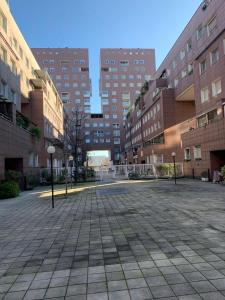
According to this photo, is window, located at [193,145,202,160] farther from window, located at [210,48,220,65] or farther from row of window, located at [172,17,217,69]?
row of window, located at [172,17,217,69]

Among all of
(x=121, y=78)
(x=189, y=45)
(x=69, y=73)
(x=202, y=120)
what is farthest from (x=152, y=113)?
(x=69, y=73)

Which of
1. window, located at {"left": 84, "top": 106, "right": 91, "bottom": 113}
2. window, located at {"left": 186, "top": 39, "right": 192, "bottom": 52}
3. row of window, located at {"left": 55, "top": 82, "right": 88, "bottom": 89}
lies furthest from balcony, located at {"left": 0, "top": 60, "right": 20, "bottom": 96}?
window, located at {"left": 84, "top": 106, "right": 91, "bottom": 113}

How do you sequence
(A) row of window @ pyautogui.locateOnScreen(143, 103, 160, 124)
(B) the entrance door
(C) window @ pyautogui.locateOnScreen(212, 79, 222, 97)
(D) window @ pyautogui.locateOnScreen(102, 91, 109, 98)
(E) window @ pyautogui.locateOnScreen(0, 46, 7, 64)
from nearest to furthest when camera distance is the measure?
(E) window @ pyautogui.locateOnScreen(0, 46, 7, 64)
(B) the entrance door
(C) window @ pyautogui.locateOnScreen(212, 79, 222, 97)
(A) row of window @ pyautogui.locateOnScreen(143, 103, 160, 124)
(D) window @ pyautogui.locateOnScreen(102, 91, 109, 98)

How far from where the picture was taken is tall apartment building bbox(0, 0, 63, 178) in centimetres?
2069

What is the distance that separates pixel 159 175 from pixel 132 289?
29.7m

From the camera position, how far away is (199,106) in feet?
94.0

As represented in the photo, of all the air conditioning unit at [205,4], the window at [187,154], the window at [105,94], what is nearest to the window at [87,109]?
the window at [105,94]

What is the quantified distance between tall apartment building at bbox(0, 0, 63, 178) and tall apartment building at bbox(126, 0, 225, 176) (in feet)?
51.7

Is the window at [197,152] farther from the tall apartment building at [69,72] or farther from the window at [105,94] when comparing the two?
the window at [105,94]

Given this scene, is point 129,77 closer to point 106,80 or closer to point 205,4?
point 106,80

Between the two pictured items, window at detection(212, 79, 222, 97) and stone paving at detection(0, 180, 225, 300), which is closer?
stone paving at detection(0, 180, 225, 300)

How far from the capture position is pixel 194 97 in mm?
35500

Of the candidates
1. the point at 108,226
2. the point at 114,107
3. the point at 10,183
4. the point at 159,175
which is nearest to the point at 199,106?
the point at 159,175

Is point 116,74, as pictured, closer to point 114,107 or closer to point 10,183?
point 114,107
